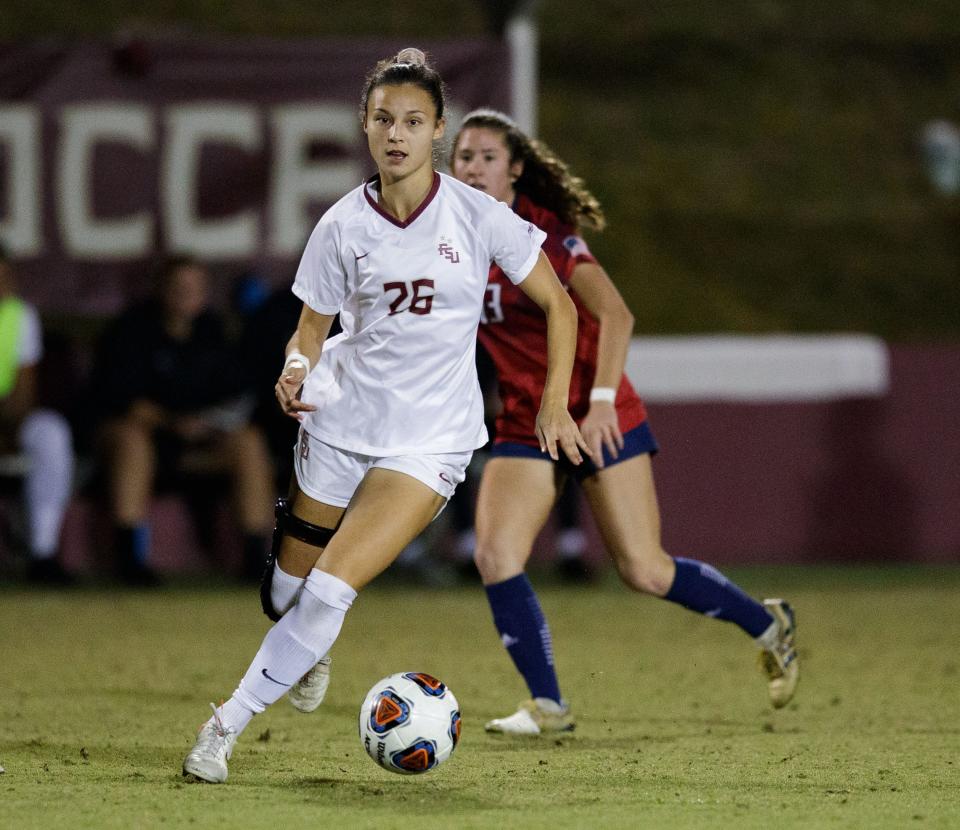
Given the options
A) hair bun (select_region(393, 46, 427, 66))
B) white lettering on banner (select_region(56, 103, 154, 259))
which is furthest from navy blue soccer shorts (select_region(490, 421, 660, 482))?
white lettering on banner (select_region(56, 103, 154, 259))

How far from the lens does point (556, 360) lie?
459cm

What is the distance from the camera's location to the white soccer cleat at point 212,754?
4.40 metres

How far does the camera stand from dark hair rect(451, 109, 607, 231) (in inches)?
218

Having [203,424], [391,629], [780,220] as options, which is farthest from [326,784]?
[780,220]

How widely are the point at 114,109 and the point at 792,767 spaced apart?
6.94 metres

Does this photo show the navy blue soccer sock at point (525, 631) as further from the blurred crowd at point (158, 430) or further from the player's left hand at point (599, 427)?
the blurred crowd at point (158, 430)

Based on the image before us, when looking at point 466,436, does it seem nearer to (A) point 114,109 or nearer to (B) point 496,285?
(B) point 496,285

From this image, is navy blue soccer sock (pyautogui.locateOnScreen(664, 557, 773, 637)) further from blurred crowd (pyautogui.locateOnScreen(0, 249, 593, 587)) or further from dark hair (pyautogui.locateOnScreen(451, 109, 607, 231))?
blurred crowd (pyautogui.locateOnScreen(0, 249, 593, 587))

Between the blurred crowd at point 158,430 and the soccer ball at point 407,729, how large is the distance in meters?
4.90

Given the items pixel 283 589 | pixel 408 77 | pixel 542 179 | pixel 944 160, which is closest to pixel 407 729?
pixel 283 589

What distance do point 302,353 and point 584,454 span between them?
1.31 m

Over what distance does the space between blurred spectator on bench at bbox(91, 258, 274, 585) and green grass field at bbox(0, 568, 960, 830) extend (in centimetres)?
45

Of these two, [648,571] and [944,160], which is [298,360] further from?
[944,160]

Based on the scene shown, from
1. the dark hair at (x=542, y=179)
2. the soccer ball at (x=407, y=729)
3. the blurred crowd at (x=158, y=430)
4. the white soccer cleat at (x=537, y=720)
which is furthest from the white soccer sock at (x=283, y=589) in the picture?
the blurred crowd at (x=158, y=430)
